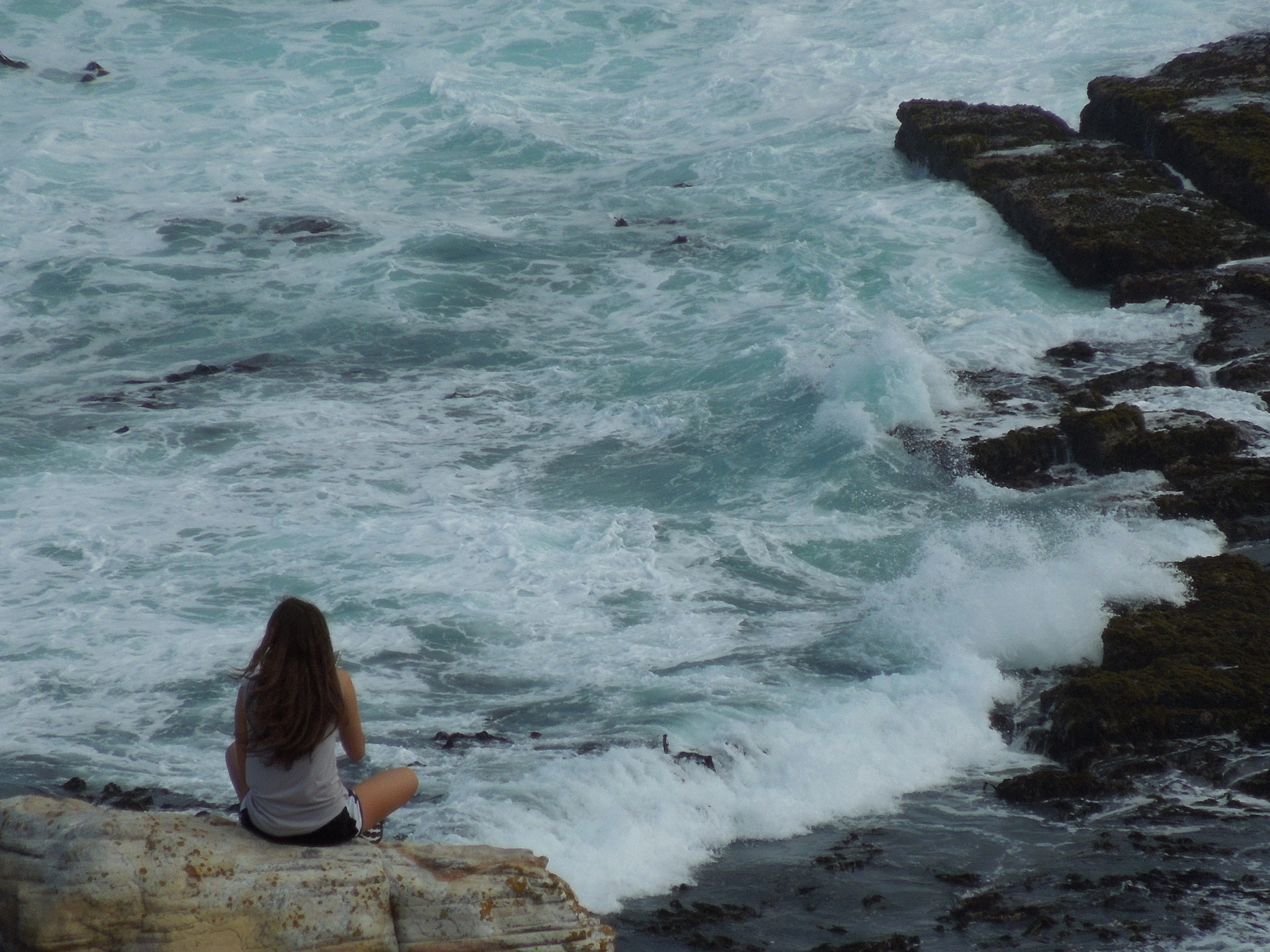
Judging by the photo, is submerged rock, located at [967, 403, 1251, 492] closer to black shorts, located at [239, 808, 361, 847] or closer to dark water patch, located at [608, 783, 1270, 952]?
dark water patch, located at [608, 783, 1270, 952]

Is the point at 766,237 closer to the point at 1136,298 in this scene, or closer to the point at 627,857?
the point at 1136,298

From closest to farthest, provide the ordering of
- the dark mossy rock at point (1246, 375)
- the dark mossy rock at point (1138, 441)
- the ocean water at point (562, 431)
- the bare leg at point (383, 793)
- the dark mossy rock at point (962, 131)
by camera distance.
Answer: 1. the bare leg at point (383, 793)
2. the ocean water at point (562, 431)
3. the dark mossy rock at point (1138, 441)
4. the dark mossy rock at point (1246, 375)
5. the dark mossy rock at point (962, 131)

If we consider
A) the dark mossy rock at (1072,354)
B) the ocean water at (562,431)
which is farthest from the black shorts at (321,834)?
the dark mossy rock at (1072,354)

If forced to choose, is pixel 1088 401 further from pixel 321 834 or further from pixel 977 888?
pixel 321 834

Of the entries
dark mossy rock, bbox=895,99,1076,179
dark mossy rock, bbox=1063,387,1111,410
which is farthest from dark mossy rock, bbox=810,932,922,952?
dark mossy rock, bbox=895,99,1076,179

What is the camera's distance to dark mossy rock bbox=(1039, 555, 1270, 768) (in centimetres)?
852

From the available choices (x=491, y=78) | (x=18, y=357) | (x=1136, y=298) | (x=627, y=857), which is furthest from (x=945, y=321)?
(x=491, y=78)

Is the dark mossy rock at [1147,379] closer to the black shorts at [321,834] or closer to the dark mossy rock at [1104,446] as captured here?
the dark mossy rock at [1104,446]

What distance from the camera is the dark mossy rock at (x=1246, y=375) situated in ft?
46.4

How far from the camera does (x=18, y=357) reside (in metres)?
17.4

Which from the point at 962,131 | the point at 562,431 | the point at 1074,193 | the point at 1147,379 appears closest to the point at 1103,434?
the point at 1147,379

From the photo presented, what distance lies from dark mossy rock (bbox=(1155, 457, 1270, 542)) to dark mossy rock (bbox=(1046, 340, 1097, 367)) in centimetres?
323

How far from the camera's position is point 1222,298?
16234 millimetres

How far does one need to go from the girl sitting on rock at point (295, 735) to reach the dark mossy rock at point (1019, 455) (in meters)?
9.40
